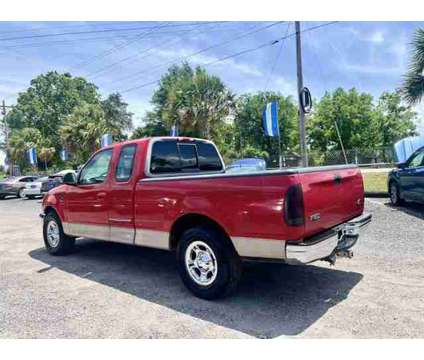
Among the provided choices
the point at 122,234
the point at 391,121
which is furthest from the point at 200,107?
the point at 391,121

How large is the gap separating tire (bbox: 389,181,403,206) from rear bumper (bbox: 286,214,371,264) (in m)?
6.16

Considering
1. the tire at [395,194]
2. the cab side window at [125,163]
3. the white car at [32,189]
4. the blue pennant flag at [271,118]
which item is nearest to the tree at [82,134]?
the white car at [32,189]

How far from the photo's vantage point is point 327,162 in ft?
104

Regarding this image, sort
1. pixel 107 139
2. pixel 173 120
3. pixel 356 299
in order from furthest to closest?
pixel 173 120 → pixel 107 139 → pixel 356 299

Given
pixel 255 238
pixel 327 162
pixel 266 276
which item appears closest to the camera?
pixel 255 238

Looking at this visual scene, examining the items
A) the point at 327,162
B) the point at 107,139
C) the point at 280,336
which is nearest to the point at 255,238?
the point at 280,336

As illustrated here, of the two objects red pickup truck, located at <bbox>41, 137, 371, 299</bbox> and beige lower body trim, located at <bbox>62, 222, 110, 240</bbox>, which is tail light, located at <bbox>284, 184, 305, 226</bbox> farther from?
beige lower body trim, located at <bbox>62, 222, 110, 240</bbox>

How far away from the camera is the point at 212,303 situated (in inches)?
152

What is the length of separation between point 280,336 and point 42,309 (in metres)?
2.60

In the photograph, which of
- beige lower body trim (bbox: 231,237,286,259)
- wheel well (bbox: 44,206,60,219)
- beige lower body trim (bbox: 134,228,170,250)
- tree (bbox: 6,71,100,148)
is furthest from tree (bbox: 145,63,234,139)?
tree (bbox: 6,71,100,148)

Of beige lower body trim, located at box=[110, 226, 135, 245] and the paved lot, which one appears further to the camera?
beige lower body trim, located at box=[110, 226, 135, 245]

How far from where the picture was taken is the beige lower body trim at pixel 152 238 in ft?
14.1

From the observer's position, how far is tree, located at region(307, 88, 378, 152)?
127 ft
